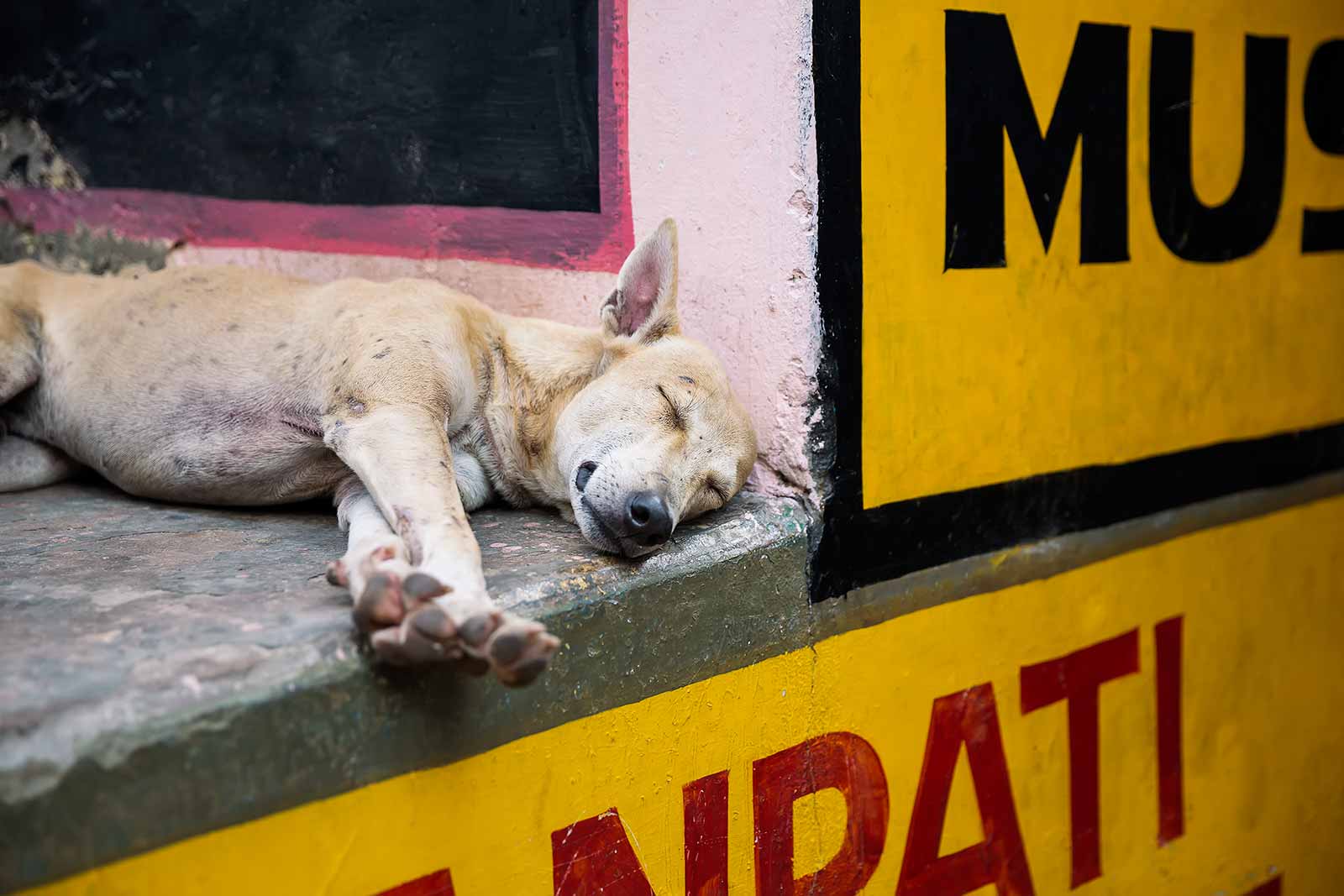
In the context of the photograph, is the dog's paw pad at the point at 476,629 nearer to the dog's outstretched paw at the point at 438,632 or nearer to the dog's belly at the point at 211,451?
the dog's outstretched paw at the point at 438,632

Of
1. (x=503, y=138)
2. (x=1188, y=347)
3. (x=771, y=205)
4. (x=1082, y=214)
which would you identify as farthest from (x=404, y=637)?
(x=1188, y=347)

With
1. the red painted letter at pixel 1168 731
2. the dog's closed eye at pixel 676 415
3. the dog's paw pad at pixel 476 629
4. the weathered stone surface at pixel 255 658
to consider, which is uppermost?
the dog's closed eye at pixel 676 415

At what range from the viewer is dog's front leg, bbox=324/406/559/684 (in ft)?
5.86

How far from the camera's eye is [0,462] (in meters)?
3.20

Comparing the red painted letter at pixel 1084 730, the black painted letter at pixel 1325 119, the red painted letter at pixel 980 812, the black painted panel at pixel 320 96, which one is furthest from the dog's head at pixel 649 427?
the black painted letter at pixel 1325 119

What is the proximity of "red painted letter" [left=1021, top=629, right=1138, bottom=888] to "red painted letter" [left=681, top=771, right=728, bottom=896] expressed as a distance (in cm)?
114

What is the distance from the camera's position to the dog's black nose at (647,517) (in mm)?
2348

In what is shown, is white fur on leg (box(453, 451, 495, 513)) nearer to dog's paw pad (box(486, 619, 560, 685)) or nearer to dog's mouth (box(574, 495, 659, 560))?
dog's mouth (box(574, 495, 659, 560))

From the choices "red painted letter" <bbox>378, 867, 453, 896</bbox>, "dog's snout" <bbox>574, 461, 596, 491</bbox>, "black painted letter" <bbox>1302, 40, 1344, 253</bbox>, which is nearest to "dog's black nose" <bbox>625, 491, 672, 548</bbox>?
"dog's snout" <bbox>574, 461, 596, 491</bbox>

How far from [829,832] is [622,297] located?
134 centimetres

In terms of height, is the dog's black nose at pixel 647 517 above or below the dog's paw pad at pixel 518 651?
above

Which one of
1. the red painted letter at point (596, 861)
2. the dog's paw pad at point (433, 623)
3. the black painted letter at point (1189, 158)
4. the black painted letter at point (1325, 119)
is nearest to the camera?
the dog's paw pad at point (433, 623)

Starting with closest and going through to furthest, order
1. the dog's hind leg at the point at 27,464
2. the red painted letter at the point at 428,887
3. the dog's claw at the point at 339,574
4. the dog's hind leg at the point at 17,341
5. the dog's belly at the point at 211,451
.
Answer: the red painted letter at the point at 428,887
the dog's claw at the point at 339,574
the dog's belly at the point at 211,451
the dog's hind leg at the point at 17,341
the dog's hind leg at the point at 27,464

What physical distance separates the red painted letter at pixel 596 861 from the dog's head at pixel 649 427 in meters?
0.54
